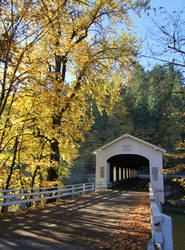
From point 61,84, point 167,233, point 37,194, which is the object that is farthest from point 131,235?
point 61,84

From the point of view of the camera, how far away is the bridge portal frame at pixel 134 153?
17.5 m

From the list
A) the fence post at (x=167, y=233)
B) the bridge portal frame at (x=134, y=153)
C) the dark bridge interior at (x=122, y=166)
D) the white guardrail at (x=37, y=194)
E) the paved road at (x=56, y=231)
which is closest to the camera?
the fence post at (x=167, y=233)

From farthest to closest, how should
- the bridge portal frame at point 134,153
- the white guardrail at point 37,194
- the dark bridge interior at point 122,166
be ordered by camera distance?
the dark bridge interior at point 122,166 → the bridge portal frame at point 134,153 → the white guardrail at point 37,194

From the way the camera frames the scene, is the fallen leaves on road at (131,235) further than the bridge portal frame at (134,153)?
No

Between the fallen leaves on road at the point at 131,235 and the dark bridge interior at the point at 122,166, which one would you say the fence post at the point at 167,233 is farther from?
the dark bridge interior at the point at 122,166

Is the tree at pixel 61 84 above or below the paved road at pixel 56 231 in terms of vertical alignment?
above

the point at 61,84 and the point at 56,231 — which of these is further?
the point at 61,84

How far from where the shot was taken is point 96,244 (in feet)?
13.8

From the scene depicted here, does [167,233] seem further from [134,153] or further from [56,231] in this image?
[134,153]

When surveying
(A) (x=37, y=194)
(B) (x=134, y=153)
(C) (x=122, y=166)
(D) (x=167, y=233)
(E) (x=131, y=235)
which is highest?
(B) (x=134, y=153)

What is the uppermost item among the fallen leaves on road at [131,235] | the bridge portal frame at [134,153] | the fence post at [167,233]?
the bridge portal frame at [134,153]

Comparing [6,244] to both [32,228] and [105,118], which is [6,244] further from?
[105,118]

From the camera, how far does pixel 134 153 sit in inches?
737

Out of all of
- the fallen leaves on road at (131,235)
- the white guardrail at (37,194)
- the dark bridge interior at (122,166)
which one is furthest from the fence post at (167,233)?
the dark bridge interior at (122,166)
